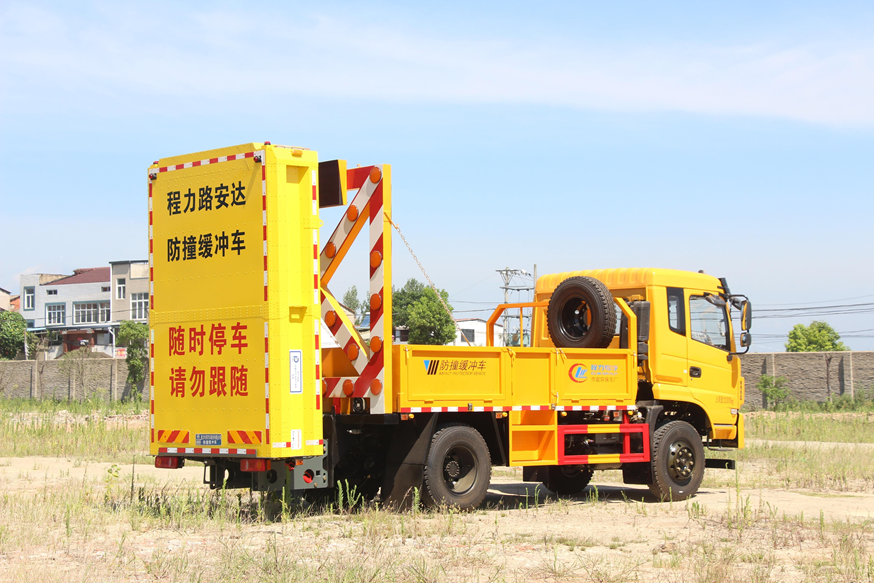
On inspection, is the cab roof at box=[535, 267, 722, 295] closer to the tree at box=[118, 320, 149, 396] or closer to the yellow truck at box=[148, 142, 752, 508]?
the yellow truck at box=[148, 142, 752, 508]

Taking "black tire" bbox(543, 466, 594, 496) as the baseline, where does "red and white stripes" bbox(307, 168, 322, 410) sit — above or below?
above

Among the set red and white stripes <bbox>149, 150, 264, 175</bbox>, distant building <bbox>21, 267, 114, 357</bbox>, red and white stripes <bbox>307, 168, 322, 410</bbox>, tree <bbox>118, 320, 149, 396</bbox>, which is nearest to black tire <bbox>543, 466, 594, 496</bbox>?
red and white stripes <bbox>307, 168, 322, 410</bbox>

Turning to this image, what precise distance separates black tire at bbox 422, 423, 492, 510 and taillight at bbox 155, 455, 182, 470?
268cm

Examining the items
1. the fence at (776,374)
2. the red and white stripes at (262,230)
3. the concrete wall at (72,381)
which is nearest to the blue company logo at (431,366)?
the red and white stripes at (262,230)

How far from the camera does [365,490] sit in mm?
11117

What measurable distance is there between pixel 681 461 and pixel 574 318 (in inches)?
101

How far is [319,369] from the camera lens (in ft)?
31.1

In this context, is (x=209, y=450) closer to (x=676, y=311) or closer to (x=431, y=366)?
(x=431, y=366)

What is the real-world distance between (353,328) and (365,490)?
2155mm

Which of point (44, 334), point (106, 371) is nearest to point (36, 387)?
point (106, 371)

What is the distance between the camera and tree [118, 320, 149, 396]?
5159 cm

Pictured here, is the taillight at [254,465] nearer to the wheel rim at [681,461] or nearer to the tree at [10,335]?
the wheel rim at [681,461]

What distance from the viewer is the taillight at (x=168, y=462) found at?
9953 mm

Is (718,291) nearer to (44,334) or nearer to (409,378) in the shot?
(409,378)
